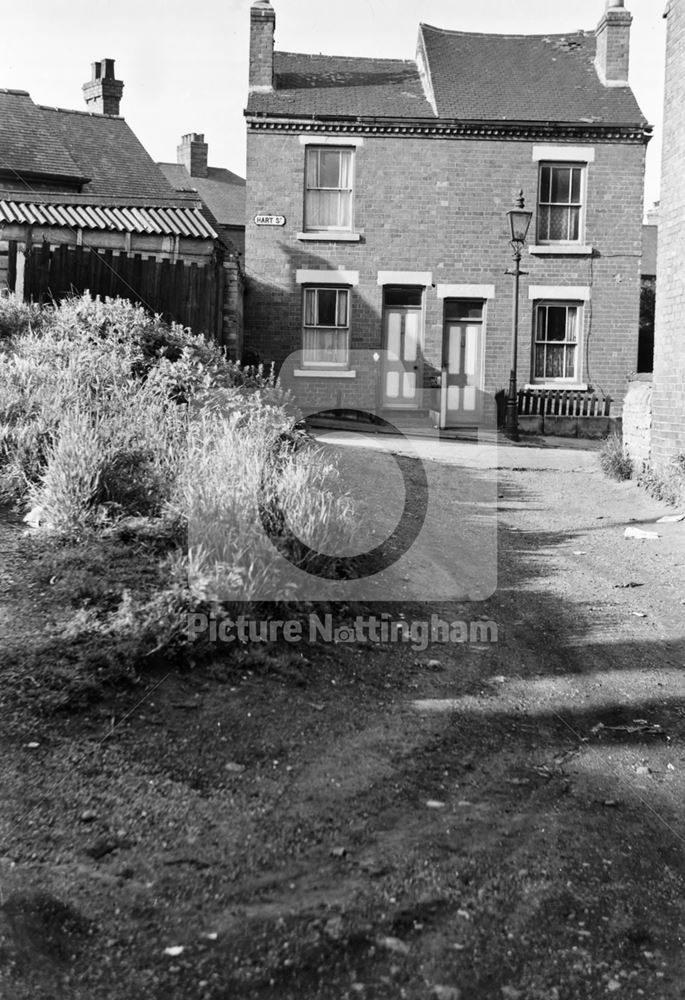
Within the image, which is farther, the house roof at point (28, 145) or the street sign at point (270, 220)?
the house roof at point (28, 145)

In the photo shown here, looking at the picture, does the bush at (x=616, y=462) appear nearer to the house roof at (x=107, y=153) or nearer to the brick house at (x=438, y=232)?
the brick house at (x=438, y=232)

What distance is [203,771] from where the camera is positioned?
4.20m

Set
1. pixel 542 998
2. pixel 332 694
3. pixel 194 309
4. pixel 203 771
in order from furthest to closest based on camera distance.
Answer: pixel 194 309 → pixel 332 694 → pixel 203 771 → pixel 542 998

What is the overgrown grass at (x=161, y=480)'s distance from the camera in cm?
545

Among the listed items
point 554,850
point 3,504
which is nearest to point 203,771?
point 554,850

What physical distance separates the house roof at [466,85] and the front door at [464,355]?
4211mm

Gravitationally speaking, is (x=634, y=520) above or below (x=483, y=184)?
below

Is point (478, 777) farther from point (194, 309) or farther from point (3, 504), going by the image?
point (194, 309)

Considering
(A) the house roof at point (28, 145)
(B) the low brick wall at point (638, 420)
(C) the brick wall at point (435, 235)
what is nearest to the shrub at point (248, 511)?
(B) the low brick wall at point (638, 420)

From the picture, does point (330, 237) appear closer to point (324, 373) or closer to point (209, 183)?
point (324, 373)

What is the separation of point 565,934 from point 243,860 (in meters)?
1.14

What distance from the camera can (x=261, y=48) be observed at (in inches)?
888

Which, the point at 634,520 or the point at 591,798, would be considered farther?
the point at 634,520

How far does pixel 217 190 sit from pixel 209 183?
30.5 inches
